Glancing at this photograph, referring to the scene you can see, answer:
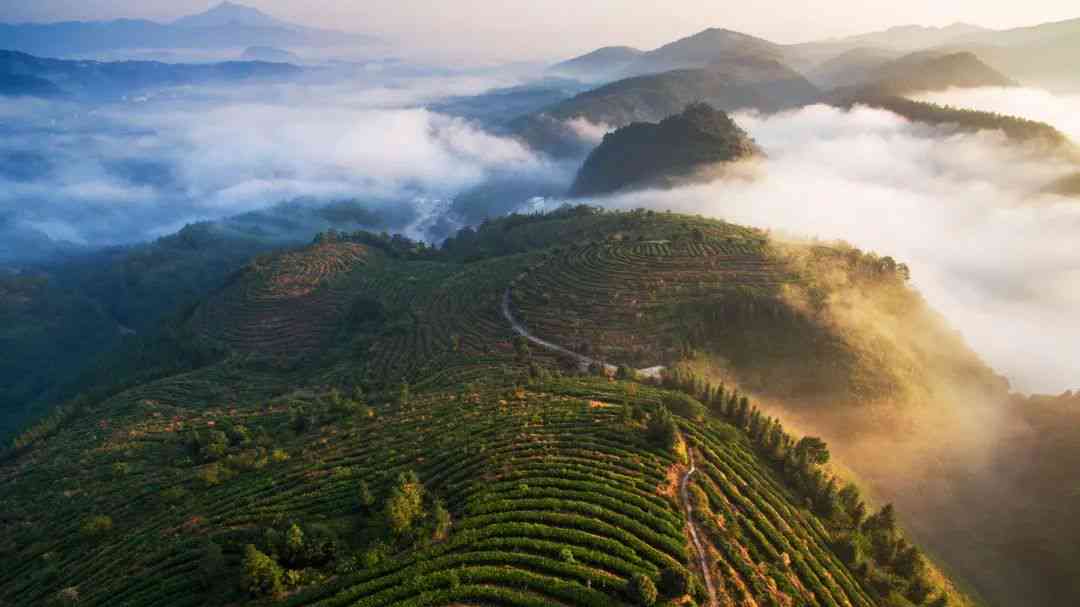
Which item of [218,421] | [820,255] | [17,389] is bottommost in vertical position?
[17,389]

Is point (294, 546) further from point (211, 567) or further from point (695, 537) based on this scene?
point (695, 537)

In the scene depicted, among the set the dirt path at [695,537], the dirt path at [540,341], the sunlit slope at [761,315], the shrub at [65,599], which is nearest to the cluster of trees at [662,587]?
the dirt path at [695,537]

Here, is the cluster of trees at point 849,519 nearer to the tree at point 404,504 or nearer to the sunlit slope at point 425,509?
the sunlit slope at point 425,509

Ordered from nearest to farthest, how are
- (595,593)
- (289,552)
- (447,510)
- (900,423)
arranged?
(595,593)
(289,552)
(447,510)
(900,423)

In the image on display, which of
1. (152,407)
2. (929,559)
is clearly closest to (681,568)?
(929,559)

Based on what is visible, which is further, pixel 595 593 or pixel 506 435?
pixel 506 435

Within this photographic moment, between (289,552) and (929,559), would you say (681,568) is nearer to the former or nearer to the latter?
(289,552)

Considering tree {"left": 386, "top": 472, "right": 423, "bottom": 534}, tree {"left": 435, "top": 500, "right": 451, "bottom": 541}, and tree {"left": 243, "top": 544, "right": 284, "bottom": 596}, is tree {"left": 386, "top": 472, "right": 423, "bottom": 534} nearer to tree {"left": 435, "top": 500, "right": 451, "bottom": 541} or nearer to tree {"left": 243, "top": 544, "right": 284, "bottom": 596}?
tree {"left": 435, "top": 500, "right": 451, "bottom": 541}
